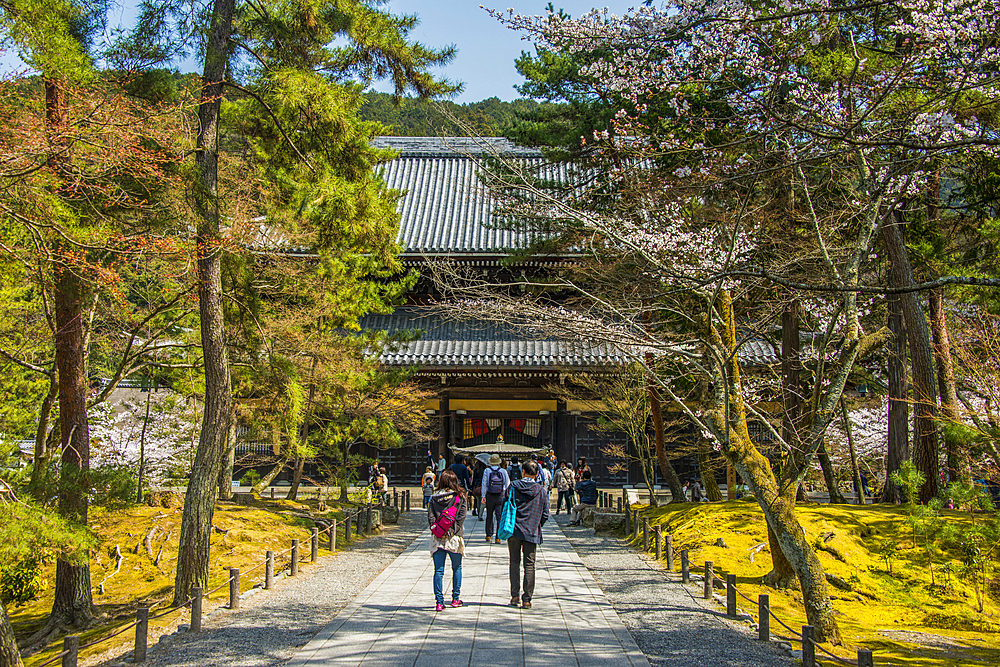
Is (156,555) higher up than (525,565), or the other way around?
(525,565)

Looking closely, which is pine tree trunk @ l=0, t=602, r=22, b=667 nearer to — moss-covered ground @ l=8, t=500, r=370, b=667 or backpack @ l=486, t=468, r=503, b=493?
moss-covered ground @ l=8, t=500, r=370, b=667

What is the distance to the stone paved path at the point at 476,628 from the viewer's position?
5.51 metres

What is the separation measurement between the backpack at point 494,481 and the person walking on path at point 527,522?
380 cm

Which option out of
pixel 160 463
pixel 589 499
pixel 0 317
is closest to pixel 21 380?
pixel 0 317

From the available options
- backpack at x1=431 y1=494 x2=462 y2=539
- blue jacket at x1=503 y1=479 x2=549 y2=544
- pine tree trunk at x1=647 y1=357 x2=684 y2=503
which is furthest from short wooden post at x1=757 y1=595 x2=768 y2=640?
pine tree trunk at x1=647 y1=357 x2=684 y2=503

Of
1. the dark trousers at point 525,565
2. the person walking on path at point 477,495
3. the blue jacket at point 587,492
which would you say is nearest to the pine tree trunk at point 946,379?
the blue jacket at point 587,492

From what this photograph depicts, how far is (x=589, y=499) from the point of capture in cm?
1612

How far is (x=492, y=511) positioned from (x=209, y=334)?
19.9 feet

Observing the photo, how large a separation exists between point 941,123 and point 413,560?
893 centimetres

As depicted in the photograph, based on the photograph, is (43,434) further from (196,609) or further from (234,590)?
(196,609)

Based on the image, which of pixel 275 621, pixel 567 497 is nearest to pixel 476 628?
pixel 275 621

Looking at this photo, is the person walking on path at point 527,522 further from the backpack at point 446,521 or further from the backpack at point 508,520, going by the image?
the backpack at point 446,521

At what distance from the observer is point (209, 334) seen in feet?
26.8

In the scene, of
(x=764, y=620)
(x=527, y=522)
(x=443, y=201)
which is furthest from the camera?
(x=443, y=201)
